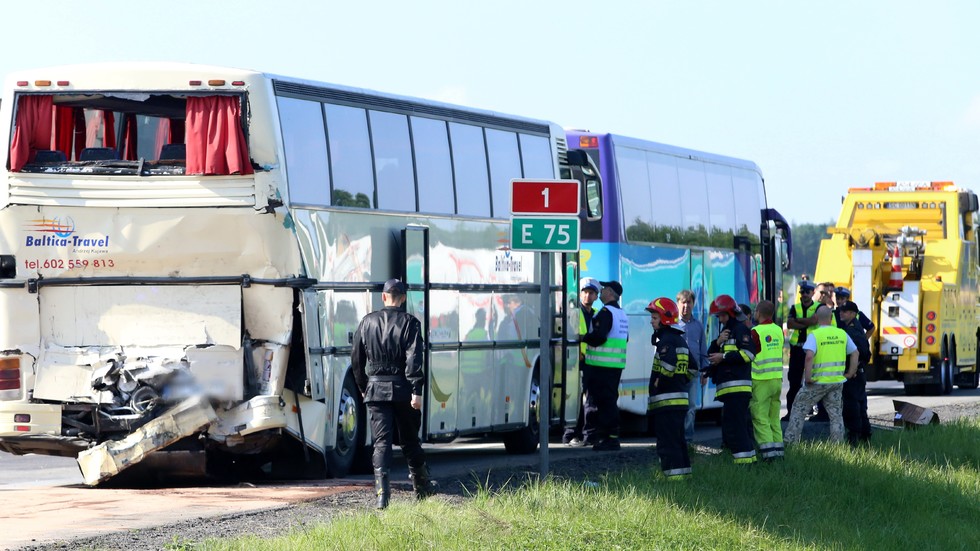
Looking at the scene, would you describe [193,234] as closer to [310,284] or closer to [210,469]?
[310,284]

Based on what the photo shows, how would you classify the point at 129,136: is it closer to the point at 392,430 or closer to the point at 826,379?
the point at 392,430

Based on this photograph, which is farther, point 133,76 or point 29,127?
point 29,127

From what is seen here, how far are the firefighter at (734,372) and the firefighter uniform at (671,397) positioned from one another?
1100mm

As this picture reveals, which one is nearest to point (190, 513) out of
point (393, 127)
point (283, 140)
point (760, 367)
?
Answer: point (283, 140)

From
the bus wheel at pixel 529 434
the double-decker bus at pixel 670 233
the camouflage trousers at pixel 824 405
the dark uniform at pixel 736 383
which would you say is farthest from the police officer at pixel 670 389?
the double-decker bus at pixel 670 233

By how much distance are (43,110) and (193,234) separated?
1671 mm

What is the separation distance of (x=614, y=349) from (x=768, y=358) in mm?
2863

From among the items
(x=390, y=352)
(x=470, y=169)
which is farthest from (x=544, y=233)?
(x=470, y=169)

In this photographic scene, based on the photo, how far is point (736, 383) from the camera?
52.0ft

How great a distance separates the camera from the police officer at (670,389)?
14.6 m

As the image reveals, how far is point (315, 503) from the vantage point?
1295 cm

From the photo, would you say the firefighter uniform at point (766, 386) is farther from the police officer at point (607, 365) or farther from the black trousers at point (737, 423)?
the police officer at point (607, 365)

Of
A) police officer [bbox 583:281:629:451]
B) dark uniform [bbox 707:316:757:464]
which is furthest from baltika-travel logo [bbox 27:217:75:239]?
police officer [bbox 583:281:629:451]

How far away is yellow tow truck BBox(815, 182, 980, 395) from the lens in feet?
104
